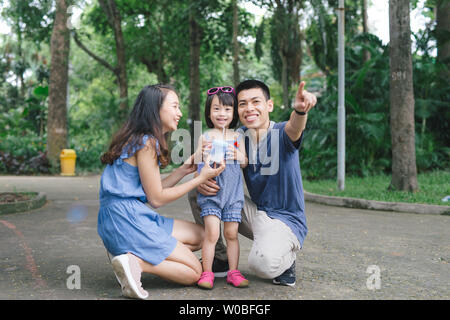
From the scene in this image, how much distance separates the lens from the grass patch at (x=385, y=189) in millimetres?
8656

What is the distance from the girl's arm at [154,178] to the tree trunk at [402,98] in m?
6.68

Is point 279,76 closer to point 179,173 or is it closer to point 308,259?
point 308,259

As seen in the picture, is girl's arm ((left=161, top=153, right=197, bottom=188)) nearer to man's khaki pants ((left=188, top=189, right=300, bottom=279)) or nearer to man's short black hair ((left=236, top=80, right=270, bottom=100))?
man's khaki pants ((left=188, top=189, right=300, bottom=279))

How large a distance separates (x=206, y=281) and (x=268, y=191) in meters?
0.88

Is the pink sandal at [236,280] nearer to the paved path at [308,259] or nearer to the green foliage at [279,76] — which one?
the paved path at [308,259]

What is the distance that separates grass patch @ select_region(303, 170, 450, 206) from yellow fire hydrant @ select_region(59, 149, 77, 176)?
800 centimetres

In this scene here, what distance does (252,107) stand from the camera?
3785 mm

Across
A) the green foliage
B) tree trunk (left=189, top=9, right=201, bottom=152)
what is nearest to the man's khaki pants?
the green foliage

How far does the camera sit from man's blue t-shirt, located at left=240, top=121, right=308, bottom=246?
3.78 meters

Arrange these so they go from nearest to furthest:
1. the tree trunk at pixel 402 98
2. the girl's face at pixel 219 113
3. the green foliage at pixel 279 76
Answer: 1. the girl's face at pixel 219 113
2. the tree trunk at pixel 402 98
3. the green foliage at pixel 279 76

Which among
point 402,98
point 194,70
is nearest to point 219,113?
point 402,98

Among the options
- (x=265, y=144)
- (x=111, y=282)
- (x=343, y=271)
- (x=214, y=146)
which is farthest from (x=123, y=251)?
(x=343, y=271)

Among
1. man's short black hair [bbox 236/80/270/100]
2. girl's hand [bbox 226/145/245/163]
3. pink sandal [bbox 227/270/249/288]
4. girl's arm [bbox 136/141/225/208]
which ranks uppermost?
man's short black hair [bbox 236/80/270/100]

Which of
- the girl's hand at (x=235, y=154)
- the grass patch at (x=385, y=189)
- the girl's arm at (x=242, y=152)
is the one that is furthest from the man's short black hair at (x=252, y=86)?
the grass patch at (x=385, y=189)
